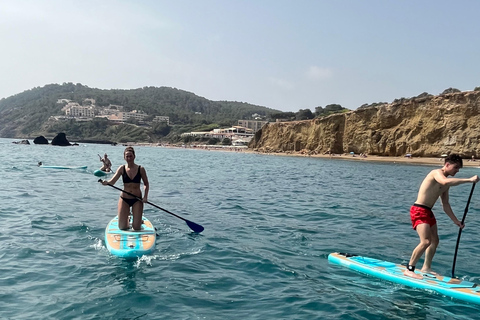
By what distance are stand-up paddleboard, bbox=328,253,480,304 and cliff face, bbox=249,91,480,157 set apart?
52.2m

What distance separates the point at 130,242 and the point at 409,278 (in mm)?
5692

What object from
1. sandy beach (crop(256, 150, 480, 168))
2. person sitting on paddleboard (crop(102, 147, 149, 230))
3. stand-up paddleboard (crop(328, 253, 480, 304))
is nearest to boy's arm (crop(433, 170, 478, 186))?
stand-up paddleboard (crop(328, 253, 480, 304))

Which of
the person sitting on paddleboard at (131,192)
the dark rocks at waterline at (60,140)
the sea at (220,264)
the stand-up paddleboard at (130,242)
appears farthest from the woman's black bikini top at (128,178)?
the dark rocks at waterline at (60,140)

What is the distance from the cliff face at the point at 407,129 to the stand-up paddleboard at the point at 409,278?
52.2 m

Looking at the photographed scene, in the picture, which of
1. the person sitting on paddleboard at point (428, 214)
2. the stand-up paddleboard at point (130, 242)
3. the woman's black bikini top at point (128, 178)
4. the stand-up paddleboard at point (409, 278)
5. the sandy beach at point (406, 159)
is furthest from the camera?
the sandy beach at point (406, 159)

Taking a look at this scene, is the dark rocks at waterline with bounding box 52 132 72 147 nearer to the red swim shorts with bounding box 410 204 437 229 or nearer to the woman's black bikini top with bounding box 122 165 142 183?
the woman's black bikini top with bounding box 122 165 142 183

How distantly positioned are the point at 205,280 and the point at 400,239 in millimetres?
6271

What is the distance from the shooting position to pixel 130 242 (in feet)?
28.9

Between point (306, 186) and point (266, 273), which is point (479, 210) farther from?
point (266, 273)

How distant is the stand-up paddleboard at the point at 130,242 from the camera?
839 centimetres

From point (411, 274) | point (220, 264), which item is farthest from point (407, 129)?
point (220, 264)

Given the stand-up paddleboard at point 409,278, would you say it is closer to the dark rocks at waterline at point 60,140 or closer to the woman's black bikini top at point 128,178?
the woman's black bikini top at point 128,178

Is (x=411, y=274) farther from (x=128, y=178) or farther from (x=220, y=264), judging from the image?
(x=128, y=178)

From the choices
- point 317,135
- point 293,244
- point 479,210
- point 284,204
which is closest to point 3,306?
point 293,244
